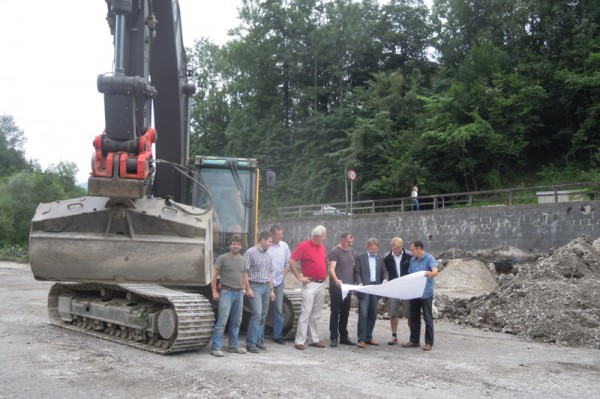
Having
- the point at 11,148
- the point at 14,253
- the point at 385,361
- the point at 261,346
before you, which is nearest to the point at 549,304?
the point at 385,361

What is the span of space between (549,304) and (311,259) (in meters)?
4.77

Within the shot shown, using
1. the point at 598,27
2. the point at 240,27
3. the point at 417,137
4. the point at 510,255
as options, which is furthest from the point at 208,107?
the point at 510,255

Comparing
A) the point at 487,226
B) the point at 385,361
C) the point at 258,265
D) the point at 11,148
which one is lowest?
the point at 385,361

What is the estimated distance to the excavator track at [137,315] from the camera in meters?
8.27

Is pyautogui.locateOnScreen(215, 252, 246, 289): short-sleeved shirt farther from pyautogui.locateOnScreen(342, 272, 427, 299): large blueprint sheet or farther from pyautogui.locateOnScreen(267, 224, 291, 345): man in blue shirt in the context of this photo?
pyautogui.locateOnScreen(342, 272, 427, 299): large blueprint sheet

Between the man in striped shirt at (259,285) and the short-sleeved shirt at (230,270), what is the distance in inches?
10.0

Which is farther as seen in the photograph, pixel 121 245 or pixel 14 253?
pixel 14 253

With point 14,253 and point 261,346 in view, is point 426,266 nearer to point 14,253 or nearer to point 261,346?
point 261,346

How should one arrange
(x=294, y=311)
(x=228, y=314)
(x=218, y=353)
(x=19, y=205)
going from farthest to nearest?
(x=19, y=205) < (x=294, y=311) < (x=228, y=314) < (x=218, y=353)

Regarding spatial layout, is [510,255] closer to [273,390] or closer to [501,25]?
[273,390]

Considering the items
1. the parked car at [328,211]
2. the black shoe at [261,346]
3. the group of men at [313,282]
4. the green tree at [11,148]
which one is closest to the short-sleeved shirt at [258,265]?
the group of men at [313,282]

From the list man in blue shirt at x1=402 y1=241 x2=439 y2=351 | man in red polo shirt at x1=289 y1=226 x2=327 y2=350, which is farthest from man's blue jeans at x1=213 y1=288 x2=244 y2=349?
man in blue shirt at x1=402 y1=241 x2=439 y2=351

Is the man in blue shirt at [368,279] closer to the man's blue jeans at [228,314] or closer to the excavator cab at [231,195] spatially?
the excavator cab at [231,195]

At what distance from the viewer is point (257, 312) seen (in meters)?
Result: 8.74
